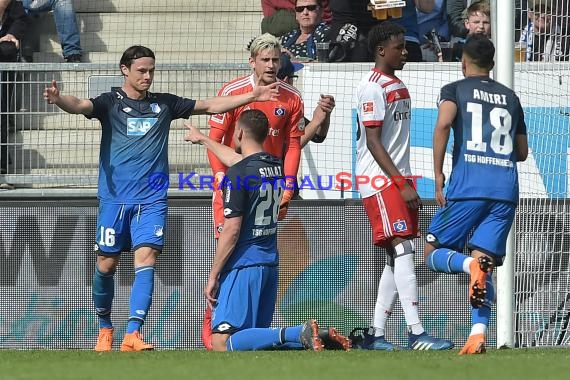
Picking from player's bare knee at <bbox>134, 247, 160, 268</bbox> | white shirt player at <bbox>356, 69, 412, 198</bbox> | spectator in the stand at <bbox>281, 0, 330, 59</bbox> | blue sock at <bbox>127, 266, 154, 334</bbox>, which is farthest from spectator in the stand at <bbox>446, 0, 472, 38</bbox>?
blue sock at <bbox>127, 266, 154, 334</bbox>

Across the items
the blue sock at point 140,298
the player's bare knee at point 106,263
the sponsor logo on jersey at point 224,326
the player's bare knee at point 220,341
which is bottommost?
the player's bare knee at point 220,341

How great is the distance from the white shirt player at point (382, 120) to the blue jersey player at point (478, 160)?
0.97 m

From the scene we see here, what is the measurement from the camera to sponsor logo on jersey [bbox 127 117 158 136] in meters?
9.65

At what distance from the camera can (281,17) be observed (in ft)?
44.2

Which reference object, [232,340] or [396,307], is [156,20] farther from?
[232,340]

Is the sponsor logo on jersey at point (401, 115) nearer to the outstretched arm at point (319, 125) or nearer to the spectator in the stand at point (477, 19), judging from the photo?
the outstretched arm at point (319, 125)

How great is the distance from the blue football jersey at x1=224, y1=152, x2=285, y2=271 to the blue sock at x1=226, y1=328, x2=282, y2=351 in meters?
0.49

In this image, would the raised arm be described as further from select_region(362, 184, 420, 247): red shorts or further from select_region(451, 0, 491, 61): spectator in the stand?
select_region(451, 0, 491, 61): spectator in the stand

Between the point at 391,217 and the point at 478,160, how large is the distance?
114cm

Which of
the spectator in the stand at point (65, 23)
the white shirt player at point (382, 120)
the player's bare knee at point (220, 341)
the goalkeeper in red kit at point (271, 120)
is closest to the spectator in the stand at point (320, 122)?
the goalkeeper in red kit at point (271, 120)

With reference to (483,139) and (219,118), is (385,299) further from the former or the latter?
(219,118)

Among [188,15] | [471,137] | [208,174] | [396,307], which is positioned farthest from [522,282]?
[188,15]

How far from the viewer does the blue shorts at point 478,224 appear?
8492 mm

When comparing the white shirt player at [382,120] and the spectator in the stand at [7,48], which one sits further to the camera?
the spectator in the stand at [7,48]
